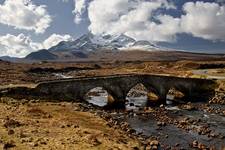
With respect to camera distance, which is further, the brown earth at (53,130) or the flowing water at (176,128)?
the flowing water at (176,128)

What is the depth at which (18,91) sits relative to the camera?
61000 mm

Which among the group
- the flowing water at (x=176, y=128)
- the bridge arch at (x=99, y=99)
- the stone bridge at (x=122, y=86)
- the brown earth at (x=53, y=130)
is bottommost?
the flowing water at (x=176, y=128)

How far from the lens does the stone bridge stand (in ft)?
218

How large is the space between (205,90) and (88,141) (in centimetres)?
5502

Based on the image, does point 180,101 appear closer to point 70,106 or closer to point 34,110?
point 70,106

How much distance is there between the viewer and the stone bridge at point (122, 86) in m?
66.3

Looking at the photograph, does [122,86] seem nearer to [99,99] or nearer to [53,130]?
[99,99]

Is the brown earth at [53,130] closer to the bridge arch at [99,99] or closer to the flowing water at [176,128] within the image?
the flowing water at [176,128]

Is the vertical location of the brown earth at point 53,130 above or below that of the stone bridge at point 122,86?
below

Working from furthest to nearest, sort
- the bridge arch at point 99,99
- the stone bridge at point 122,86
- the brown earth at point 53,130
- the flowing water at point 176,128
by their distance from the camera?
the bridge arch at point 99,99 → the stone bridge at point 122,86 → the flowing water at point 176,128 → the brown earth at point 53,130

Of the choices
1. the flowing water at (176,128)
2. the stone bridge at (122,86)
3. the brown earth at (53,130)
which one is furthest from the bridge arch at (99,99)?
the brown earth at (53,130)

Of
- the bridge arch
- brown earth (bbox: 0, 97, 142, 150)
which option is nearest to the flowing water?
brown earth (bbox: 0, 97, 142, 150)

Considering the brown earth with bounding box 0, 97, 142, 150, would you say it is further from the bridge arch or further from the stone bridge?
the bridge arch

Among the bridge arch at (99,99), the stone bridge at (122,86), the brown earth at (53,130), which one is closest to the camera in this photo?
the brown earth at (53,130)
